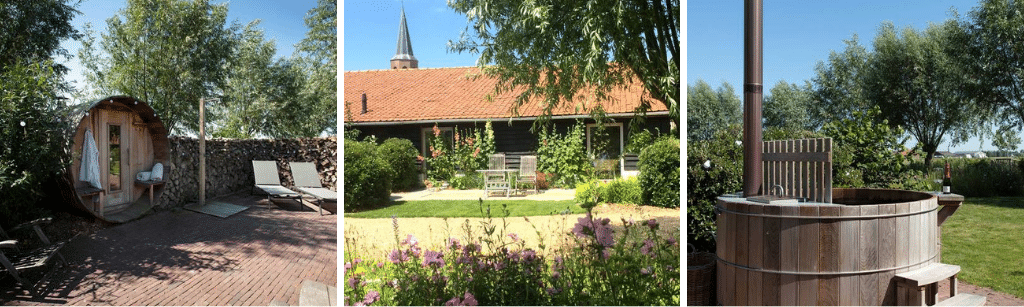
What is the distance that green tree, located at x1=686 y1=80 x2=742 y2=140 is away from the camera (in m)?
5.20

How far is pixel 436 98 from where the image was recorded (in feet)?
10.8

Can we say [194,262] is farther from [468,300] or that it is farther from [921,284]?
[921,284]

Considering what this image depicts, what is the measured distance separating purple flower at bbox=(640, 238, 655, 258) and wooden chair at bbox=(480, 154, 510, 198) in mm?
839

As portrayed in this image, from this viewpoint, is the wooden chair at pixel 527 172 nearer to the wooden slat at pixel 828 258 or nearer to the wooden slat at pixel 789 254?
the wooden slat at pixel 789 254

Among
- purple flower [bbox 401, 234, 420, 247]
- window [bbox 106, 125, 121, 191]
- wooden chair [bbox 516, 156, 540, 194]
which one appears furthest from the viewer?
window [bbox 106, 125, 121, 191]

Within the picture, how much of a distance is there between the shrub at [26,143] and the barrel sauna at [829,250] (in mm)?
6059

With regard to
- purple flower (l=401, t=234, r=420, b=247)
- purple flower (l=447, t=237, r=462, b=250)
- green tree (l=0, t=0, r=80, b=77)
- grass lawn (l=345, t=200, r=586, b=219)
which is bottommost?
purple flower (l=447, t=237, r=462, b=250)

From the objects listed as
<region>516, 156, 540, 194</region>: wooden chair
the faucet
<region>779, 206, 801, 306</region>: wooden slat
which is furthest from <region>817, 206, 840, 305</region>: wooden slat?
<region>516, 156, 540, 194</region>: wooden chair

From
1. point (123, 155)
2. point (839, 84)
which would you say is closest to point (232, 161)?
point (123, 155)

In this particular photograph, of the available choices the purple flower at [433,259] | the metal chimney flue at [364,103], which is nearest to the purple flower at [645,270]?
the purple flower at [433,259]

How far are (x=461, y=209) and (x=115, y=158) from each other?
22.9ft

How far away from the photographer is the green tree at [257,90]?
39.4 feet

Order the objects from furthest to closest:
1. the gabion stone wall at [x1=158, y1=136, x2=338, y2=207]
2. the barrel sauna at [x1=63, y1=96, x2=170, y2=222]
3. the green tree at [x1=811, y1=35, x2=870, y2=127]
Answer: the green tree at [x1=811, y1=35, x2=870, y2=127]
the gabion stone wall at [x1=158, y1=136, x2=338, y2=207]
the barrel sauna at [x1=63, y1=96, x2=170, y2=222]

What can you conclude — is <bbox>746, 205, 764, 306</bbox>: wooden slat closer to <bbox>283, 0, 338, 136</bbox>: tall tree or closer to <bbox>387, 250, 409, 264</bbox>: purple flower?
<bbox>387, 250, 409, 264</bbox>: purple flower
